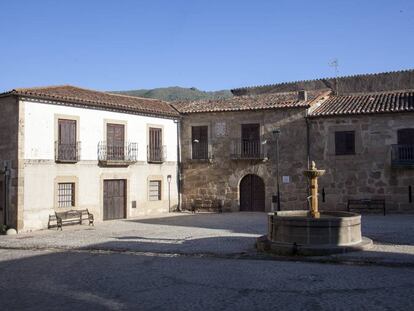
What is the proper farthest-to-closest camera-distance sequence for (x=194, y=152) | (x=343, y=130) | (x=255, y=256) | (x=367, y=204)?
(x=194, y=152) < (x=343, y=130) < (x=367, y=204) < (x=255, y=256)

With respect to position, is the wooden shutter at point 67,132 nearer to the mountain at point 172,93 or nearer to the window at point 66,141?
the window at point 66,141

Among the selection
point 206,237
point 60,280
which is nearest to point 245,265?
point 60,280

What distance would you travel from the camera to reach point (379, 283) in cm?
778

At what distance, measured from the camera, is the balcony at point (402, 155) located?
19180 mm

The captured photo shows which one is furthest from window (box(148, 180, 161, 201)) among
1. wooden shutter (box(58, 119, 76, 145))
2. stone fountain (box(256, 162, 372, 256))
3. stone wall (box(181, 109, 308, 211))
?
stone fountain (box(256, 162, 372, 256))

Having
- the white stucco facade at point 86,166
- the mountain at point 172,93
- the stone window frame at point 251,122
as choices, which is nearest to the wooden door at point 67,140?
the white stucco facade at point 86,166

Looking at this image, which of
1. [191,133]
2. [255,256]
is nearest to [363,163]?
[191,133]

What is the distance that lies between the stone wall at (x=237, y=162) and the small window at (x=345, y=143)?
1356mm

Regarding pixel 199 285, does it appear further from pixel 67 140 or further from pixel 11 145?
pixel 67 140

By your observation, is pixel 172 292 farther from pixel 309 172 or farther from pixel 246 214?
pixel 246 214

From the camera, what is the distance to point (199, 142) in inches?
907

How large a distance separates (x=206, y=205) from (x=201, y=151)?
2.52 metres

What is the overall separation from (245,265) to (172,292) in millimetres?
2536

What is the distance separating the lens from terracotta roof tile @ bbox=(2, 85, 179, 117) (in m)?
17.4
